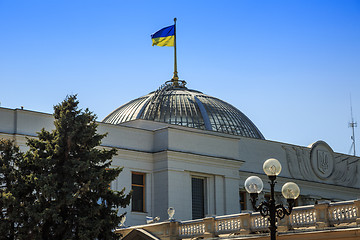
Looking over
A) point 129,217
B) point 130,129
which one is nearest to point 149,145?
point 130,129

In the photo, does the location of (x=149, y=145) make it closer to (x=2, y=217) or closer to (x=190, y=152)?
(x=190, y=152)

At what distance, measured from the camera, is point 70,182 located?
86.3ft

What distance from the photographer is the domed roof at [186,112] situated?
44.9 metres

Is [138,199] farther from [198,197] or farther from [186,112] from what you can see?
[186,112]

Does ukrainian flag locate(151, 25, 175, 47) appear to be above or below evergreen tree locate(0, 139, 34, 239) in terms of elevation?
above

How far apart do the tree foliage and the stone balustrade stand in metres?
3.20

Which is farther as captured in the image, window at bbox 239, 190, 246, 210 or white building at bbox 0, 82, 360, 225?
window at bbox 239, 190, 246, 210

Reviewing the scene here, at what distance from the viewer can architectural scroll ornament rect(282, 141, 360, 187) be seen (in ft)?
149

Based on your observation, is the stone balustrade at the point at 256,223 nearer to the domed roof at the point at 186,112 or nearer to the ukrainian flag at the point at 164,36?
the domed roof at the point at 186,112

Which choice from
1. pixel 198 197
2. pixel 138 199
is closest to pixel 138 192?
pixel 138 199

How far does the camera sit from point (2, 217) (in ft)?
86.1

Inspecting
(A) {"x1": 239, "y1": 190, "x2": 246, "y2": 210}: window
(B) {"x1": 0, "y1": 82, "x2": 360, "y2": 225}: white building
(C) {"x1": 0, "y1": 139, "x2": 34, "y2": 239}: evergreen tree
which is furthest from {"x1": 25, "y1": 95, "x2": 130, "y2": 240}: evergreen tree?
(A) {"x1": 239, "y1": 190, "x2": 246, "y2": 210}: window

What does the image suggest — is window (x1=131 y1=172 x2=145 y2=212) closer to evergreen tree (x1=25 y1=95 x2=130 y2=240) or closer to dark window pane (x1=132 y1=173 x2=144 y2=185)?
dark window pane (x1=132 y1=173 x2=144 y2=185)

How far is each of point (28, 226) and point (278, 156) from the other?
22634 mm
